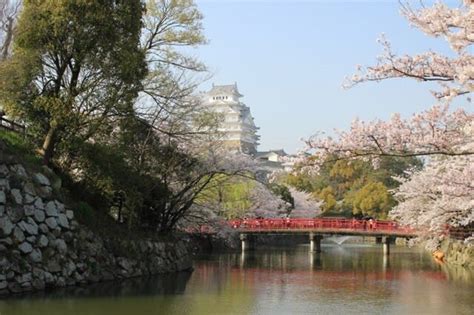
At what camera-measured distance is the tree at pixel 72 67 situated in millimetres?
13406

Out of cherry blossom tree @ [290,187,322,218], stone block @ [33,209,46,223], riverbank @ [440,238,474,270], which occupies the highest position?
cherry blossom tree @ [290,187,322,218]

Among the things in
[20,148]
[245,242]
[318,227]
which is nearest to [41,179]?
[20,148]

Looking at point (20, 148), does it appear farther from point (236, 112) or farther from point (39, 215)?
point (236, 112)

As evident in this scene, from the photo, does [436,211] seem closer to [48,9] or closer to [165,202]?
[165,202]

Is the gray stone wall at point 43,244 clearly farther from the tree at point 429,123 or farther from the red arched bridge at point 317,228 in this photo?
the red arched bridge at point 317,228

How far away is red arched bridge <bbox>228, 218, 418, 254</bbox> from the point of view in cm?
2906

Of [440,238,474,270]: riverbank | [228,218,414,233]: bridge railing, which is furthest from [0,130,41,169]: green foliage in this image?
[228,218,414,233]: bridge railing

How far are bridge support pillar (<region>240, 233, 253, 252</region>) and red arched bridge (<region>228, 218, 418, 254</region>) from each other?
56cm

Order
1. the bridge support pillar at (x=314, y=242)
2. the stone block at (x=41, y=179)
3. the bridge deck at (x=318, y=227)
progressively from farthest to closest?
the bridge support pillar at (x=314, y=242) < the bridge deck at (x=318, y=227) < the stone block at (x=41, y=179)

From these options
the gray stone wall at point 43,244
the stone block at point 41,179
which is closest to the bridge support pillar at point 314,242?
the gray stone wall at point 43,244

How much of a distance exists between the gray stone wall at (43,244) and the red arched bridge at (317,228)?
50.0 ft

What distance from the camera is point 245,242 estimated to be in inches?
1238

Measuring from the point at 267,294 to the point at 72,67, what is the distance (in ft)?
21.7

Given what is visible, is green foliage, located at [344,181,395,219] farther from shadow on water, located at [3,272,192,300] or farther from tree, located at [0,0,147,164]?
tree, located at [0,0,147,164]
